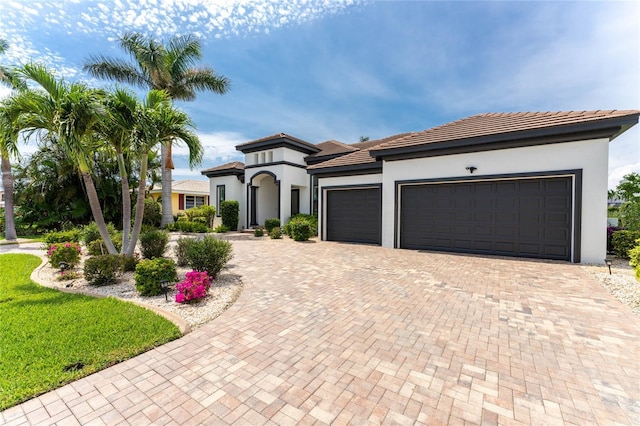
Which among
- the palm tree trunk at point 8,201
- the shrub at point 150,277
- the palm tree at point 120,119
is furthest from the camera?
the palm tree trunk at point 8,201

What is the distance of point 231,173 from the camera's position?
2127 cm

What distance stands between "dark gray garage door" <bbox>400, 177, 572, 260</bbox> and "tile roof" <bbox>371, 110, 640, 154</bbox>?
174 cm

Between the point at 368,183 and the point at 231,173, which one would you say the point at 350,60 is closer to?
the point at 368,183

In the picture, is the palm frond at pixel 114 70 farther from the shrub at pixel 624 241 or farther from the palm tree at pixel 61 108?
the shrub at pixel 624 241

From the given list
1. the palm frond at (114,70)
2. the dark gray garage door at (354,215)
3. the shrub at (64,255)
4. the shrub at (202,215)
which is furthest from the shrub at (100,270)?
the palm frond at (114,70)

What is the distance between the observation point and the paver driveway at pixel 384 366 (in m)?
2.38

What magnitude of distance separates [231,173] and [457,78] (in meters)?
16.5

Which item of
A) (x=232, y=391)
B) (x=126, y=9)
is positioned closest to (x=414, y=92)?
(x=126, y=9)

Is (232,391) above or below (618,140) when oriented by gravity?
below

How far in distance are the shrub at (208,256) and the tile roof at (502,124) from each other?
800cm

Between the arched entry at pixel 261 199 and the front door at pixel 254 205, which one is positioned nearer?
the arched entry at pixel 261 199

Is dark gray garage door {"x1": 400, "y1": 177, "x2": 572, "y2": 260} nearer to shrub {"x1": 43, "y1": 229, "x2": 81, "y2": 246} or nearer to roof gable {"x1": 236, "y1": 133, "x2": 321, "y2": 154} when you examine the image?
roof gable {"x1": 236, "y1": 133, "x2": 321, "y2": 154}

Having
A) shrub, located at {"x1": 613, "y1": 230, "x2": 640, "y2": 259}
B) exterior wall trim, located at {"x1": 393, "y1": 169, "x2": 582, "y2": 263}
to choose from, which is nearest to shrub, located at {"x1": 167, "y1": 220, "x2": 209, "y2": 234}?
exterior wall trim, located at {"x1": 393, "y1": 169, "x2": 582, "y2": 263}

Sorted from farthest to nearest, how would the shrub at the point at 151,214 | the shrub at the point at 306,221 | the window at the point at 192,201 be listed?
the window at the point at 192,201 < the shrub at the point at 151,214 < the shrub at the point at 306,221
